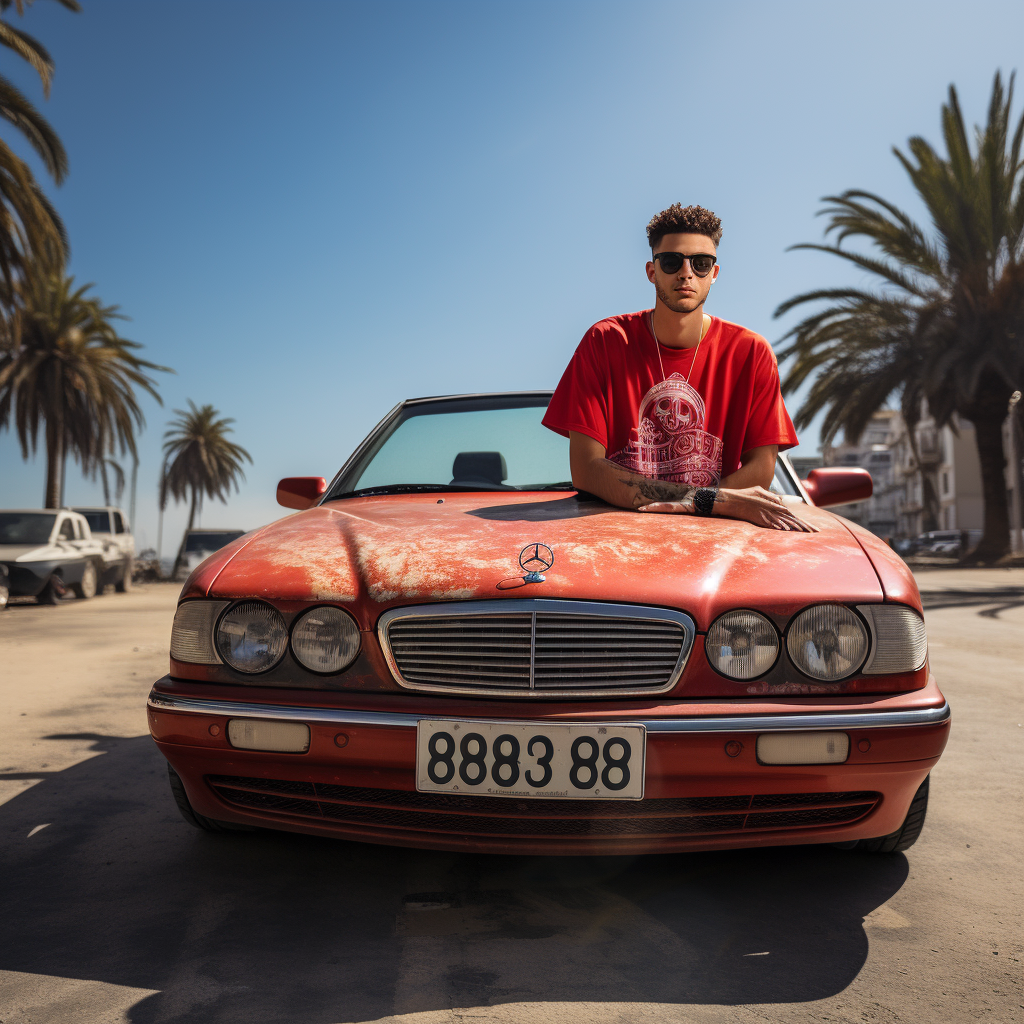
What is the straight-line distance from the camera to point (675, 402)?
2.84 m

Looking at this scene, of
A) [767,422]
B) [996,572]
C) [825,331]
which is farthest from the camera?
[825,331]

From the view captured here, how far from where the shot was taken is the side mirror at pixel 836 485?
11.0 ft

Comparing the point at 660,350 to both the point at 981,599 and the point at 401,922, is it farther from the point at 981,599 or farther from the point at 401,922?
the point at 981,599


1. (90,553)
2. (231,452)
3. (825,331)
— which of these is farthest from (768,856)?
(231,452)

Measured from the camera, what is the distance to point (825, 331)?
1870cm

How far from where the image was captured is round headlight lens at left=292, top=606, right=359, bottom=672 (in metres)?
2.08

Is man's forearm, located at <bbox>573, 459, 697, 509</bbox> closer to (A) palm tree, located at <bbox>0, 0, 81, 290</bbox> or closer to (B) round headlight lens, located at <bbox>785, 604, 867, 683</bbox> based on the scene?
(B) round headlight lens, located at <bbox>785, 604, 867, 683</bbox>

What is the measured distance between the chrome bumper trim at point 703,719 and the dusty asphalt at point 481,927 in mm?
463

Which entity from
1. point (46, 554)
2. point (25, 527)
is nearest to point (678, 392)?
point (46, 554)

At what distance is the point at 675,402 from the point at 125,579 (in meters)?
17.0

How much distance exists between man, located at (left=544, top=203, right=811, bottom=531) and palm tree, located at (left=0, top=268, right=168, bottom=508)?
23.1 meters

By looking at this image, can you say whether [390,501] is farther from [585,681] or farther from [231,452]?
[231,452]

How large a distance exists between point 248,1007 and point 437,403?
2.48 meters

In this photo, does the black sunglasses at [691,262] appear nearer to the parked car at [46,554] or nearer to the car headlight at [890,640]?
the car headlight at [890,640]
